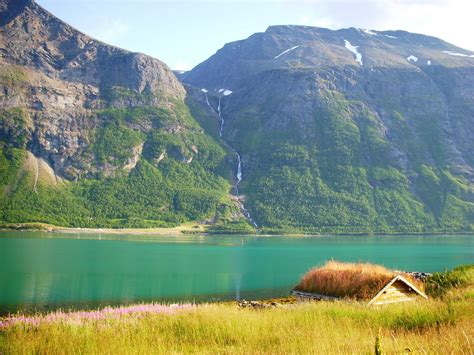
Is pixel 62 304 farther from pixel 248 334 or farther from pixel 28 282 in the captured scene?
pixel 248 334

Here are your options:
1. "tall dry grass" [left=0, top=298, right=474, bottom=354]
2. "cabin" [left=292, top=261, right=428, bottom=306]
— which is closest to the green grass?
"cabin" [left=292, top=261, right=428, bottom=306]

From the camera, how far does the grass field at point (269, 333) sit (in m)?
9.28

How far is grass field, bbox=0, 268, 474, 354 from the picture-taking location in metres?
9.28

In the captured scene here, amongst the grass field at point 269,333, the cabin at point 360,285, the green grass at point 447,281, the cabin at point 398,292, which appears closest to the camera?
the grass field at point 269,333

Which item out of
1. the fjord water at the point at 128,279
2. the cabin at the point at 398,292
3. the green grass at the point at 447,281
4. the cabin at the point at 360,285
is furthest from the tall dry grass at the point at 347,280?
the fjord water at the point at 128,279

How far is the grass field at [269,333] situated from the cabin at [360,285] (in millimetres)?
6274

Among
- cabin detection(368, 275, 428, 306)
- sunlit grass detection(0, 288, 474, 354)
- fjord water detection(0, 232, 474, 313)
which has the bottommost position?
fjord water detection(0, 232, 474, 313)

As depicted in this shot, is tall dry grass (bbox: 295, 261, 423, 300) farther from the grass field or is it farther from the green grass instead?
the grass field

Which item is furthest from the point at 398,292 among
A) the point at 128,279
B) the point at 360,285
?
the point at 128,279

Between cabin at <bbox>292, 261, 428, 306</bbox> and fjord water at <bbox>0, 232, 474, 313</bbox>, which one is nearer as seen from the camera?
cabin at <bbox>292, 261, 428, 306</bbox>

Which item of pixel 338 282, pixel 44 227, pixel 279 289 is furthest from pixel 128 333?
pixel 44 227

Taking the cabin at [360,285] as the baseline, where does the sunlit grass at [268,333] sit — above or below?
above

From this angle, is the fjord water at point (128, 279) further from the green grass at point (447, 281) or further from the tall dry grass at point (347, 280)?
the tall dry grass at point (347, 280)

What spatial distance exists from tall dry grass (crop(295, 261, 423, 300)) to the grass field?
6.62m
